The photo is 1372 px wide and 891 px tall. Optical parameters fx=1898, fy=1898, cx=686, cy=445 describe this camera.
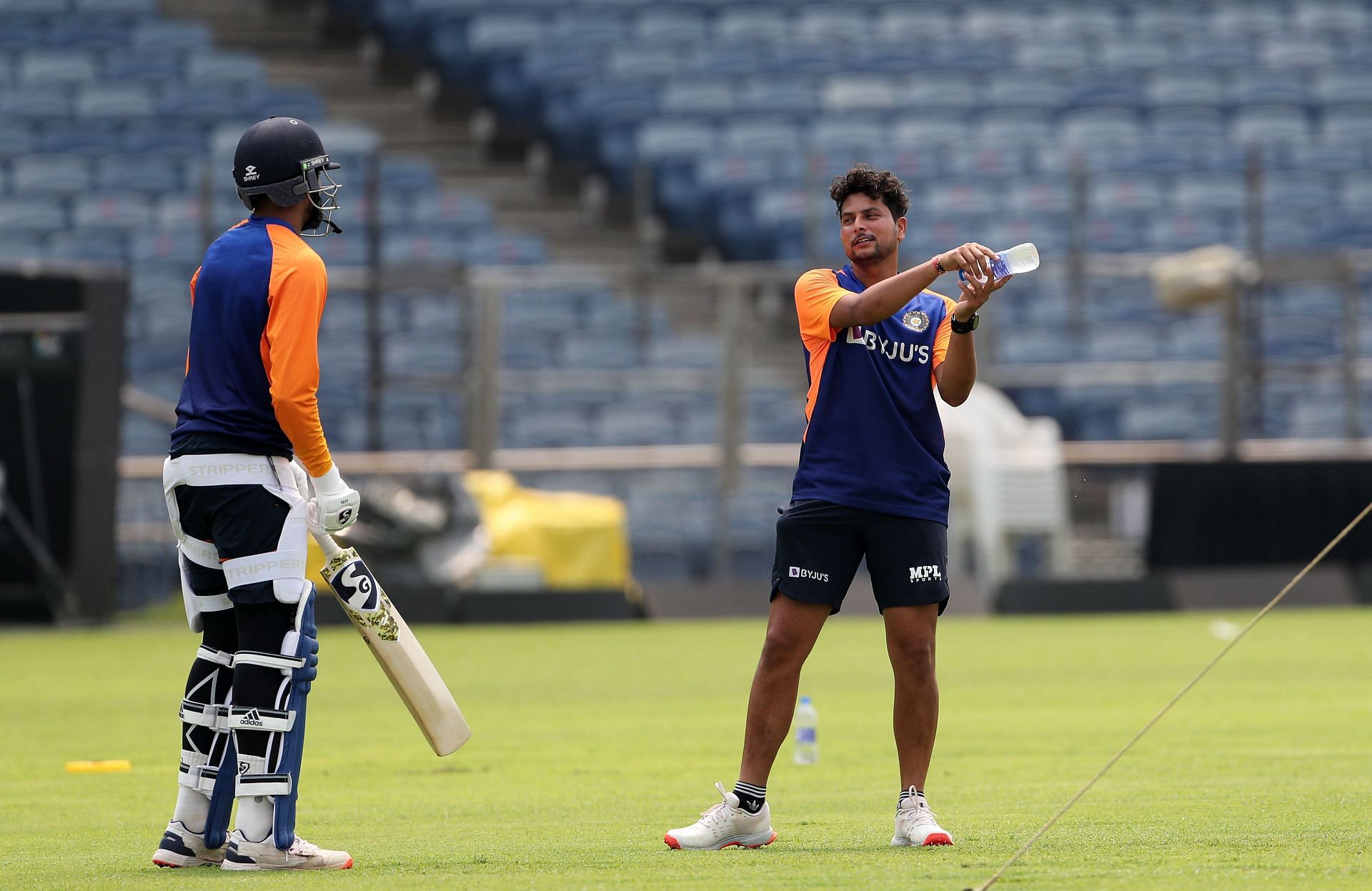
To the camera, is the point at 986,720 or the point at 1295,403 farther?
the point at 1295,403

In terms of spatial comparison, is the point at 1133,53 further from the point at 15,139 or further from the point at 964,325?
the point at 964,325

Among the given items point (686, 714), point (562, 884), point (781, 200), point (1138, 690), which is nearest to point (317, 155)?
point (562, 884)

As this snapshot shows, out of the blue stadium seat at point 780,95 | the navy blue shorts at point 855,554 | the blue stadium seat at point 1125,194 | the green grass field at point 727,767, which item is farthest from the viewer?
the blue stadium seat at point 780,95

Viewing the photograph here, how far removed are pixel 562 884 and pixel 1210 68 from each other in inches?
895

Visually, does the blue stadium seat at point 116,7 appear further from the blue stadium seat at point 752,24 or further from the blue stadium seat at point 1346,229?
the blue stadium seat at point 1346,229

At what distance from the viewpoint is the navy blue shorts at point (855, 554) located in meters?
5.95

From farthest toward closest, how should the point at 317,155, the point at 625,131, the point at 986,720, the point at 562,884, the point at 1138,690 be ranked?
the point at 625,131, the point at 1138,690, the point at 986,720, the point at 317,155, the point at 562,884

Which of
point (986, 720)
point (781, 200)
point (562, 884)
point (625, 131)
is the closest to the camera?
point (562, 884)

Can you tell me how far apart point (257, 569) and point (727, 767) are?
10.7 ft

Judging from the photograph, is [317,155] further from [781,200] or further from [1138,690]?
[781,200]

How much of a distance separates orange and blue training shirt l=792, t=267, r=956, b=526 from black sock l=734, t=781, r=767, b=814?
0.93 m

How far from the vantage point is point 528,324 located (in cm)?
1861

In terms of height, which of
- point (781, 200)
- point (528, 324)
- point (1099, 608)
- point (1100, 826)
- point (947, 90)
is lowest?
point (1099, 608)

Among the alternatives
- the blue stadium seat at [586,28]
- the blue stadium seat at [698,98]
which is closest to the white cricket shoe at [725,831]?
the blue stadium seat at [698,98]
